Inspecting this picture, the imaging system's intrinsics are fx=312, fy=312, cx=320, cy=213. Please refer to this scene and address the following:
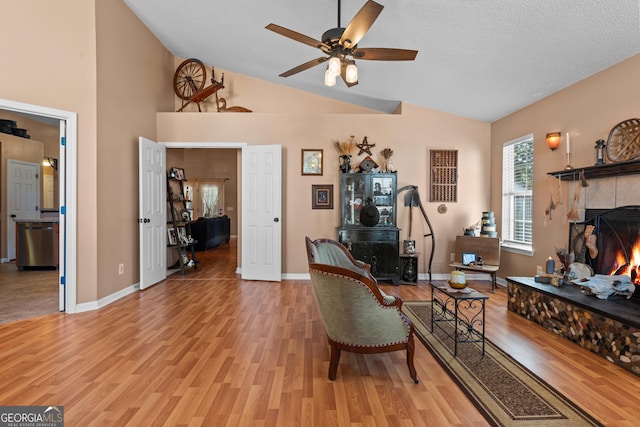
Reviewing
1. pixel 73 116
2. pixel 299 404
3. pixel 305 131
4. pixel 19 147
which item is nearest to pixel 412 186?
pixel 305 131

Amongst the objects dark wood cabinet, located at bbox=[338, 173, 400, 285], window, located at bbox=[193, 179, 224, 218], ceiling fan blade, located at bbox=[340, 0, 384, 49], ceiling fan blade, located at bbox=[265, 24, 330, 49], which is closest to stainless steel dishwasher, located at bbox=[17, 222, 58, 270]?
window, located at bbox=[193, 179, 224, 218]

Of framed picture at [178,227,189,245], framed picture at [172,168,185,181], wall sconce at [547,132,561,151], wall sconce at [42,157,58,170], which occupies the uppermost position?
wall sconce at [42,157,58,170]

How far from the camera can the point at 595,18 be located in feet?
8.75

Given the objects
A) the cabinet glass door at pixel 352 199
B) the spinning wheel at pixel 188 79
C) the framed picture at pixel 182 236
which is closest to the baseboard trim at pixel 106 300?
the framed picture at pixel 182 236

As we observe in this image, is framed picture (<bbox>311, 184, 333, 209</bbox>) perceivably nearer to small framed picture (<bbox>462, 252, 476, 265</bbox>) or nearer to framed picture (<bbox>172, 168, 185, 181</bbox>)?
small framed picture (<bbox>462, 252, 476, 265</bbox>)

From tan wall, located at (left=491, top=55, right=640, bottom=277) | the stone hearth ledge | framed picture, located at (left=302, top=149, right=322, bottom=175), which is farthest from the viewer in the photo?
framed picture, located at (left=302, top=149, right=322, bottom=175)

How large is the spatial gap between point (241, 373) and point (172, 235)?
13.4 ft

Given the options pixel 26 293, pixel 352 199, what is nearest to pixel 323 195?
pixel 352 199

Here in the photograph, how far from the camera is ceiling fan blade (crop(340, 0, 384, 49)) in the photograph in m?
2.06

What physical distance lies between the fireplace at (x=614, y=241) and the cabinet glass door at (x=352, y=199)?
112 inches

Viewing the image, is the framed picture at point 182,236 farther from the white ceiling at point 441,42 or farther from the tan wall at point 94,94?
the white ceiling at point 441,42

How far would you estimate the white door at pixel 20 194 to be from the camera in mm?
6465

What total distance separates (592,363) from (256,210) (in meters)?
4.44

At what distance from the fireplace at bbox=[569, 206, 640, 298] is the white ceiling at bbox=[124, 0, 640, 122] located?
5.15 feet
